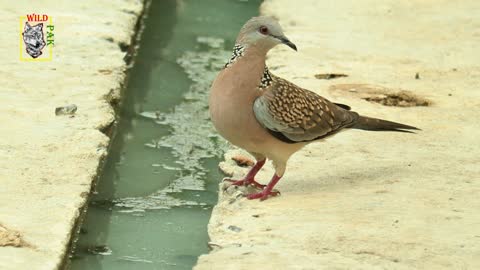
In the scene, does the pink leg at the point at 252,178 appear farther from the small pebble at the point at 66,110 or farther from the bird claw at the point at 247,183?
the small pebble at the point at 66,110

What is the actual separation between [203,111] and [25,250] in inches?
127

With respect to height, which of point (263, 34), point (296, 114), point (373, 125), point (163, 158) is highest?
point (263, 34)

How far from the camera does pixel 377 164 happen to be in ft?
22.1

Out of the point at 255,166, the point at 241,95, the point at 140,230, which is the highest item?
the point at 241,95

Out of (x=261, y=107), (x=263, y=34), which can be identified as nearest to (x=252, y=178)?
(x=261, y=107)

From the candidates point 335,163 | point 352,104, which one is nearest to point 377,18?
point 352,104

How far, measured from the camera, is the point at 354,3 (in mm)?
10906

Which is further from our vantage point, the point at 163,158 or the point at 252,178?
the point at 163,158

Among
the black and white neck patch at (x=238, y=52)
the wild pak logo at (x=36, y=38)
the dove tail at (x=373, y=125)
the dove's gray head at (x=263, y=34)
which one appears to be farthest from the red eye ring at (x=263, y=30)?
the wild pak logo at (x=36, y=38)

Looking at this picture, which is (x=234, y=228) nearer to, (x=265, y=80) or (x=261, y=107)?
(x=261, y=107)

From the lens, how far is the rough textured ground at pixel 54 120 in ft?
18.1

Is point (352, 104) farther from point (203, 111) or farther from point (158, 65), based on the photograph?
point (158, 65)

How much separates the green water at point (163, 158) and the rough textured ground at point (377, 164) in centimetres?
31

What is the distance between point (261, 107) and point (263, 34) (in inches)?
15.2
